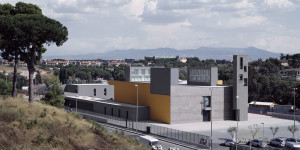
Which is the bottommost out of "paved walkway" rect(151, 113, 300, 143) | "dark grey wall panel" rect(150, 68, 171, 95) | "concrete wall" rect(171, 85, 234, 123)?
"paved walkway" rect(151, 113, 300, 143)

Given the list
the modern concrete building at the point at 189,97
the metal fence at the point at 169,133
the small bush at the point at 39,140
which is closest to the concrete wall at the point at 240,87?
the modern concrete building at the point at 189,97

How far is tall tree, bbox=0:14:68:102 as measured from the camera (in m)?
48.8

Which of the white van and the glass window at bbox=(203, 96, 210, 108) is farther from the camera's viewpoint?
the glass window at bbox=(203, 96, 210, 108)

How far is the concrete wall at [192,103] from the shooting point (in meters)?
72.4

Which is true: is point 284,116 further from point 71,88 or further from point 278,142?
point 71,88

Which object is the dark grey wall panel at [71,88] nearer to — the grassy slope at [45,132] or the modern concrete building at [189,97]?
the modern concrete building at [189,97]

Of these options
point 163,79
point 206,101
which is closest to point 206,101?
point 206,101

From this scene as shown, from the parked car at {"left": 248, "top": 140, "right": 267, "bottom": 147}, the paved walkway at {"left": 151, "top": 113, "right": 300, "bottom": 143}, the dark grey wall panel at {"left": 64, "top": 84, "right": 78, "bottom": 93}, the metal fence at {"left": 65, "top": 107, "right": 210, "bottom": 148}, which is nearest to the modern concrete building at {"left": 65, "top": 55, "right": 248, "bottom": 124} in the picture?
the paved walkway at {"left": 151, "top": 113, "right": 300, "bottom": 143}

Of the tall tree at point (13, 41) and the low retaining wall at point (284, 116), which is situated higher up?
the tall tree at point (13, 41)

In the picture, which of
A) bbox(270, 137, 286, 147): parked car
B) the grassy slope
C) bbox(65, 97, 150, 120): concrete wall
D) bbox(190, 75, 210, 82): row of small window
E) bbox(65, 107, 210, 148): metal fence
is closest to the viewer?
the grassy slope

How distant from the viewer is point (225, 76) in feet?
474

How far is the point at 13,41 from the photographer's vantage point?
50406 millimetres

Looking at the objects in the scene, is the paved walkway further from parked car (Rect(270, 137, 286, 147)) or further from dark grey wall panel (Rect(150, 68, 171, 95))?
dark grey wall panel (Rect(150, 68, 171, 95))

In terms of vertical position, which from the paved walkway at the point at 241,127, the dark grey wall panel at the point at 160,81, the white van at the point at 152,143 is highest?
the dark grey wall panel at the point at 160,81
